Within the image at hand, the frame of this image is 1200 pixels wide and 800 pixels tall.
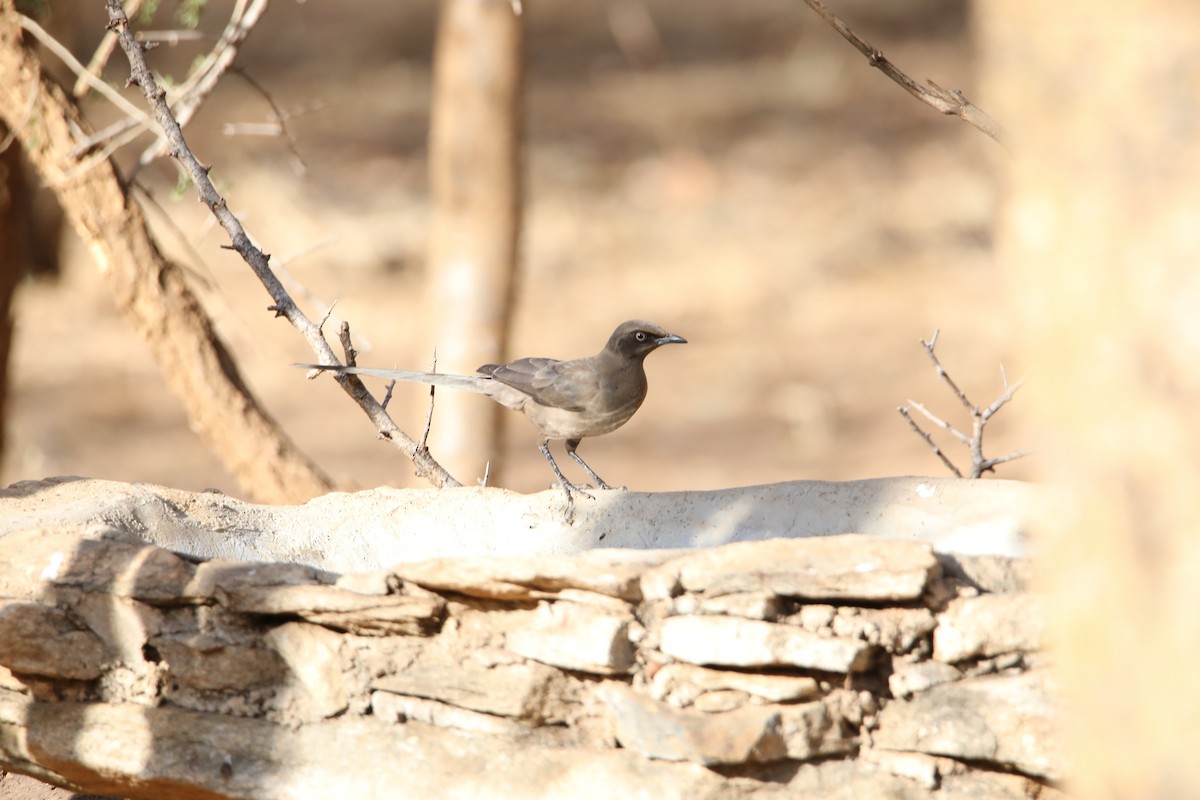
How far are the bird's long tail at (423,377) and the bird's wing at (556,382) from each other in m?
0.10

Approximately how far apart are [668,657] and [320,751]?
1054 mm

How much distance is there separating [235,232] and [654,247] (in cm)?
1182

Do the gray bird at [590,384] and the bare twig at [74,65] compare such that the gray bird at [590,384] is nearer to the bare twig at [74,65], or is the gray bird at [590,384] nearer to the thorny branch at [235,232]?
the thorny branch at [235,232]

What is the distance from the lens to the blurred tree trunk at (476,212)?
25.0ft

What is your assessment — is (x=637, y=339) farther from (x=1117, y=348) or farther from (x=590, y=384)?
(x=1117, y=348)

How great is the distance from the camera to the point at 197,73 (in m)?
6.06

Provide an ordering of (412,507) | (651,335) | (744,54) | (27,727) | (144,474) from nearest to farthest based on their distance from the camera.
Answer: (27,727) → (412,507) → (651,335) → (144,474) → (744,54)

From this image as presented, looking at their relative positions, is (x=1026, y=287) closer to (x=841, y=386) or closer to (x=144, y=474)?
(x=144, y=474)

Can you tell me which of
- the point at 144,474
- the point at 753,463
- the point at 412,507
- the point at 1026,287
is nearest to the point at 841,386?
the point at 753,463

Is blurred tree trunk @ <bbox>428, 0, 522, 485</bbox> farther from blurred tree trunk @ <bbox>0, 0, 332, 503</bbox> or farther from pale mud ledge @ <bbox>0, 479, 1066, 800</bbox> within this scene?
pale mud ledge @ <bbox>0, 479, 1066, 800</bbox>

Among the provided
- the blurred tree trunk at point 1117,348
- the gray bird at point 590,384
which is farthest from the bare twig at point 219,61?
the blurred tree trunk at point 1117,348

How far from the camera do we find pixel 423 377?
188 inches

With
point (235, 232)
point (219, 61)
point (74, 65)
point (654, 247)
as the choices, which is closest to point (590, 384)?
point (235, 232)

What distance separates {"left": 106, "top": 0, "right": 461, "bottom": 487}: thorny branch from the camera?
4691 millimetres
